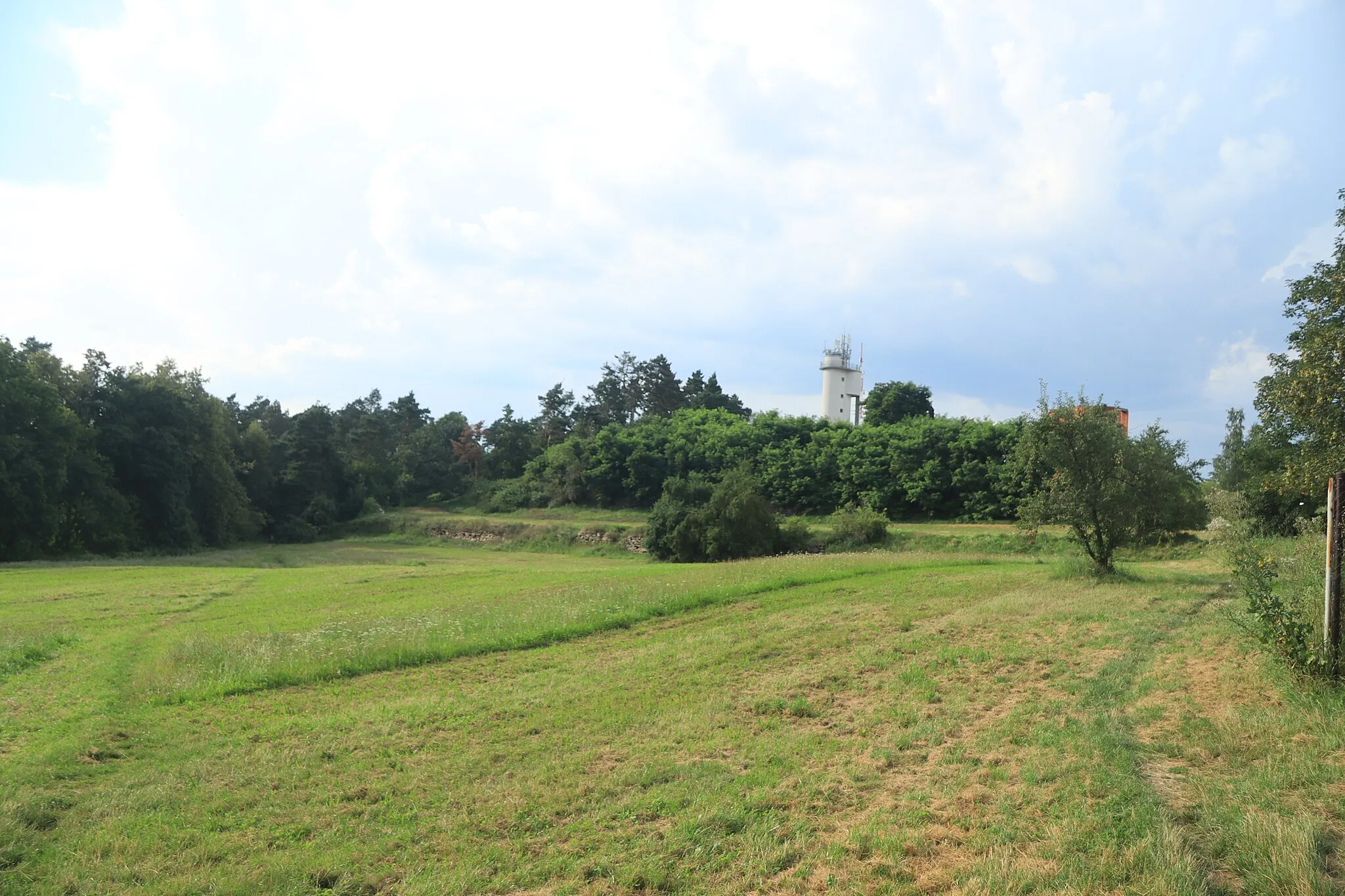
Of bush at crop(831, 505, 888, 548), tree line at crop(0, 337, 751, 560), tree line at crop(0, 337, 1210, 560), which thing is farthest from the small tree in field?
tree line at crop(0, 337, 751, 560)

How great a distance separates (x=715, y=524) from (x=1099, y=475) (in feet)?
98.7

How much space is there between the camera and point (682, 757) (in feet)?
35.4

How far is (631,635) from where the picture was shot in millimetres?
21234

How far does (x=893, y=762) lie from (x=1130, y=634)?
30.4ft

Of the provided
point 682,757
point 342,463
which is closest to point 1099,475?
point 682,757

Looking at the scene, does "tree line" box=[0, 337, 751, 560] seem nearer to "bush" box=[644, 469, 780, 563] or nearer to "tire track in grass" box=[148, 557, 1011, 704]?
"bush" box=[644, 469, 780, 563]

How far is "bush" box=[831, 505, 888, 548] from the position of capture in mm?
55872

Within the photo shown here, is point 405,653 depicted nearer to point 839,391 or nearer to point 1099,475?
point 1099,475

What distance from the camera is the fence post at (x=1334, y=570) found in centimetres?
970

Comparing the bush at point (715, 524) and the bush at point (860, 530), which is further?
the bush at point (860, 530)

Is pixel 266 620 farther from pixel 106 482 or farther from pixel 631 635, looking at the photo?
pixel 106 482

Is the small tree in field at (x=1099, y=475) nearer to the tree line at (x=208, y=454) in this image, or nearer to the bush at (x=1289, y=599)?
the bush at (x=1289, y=599)

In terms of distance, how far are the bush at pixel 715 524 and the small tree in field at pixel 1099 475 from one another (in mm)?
26998

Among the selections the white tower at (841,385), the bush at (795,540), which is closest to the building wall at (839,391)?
the white tower at (841,385)
